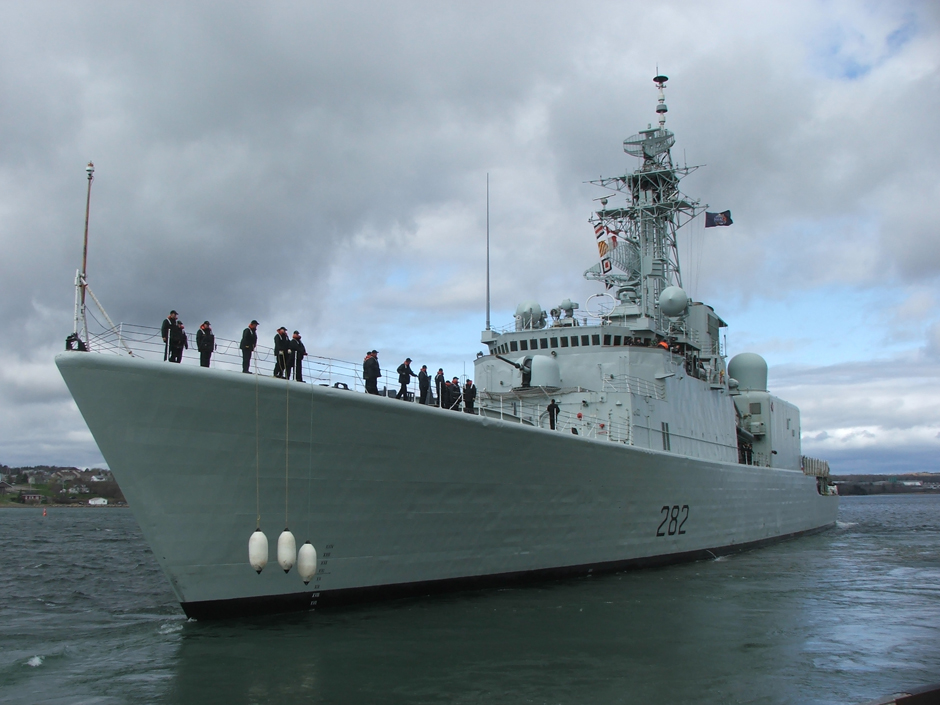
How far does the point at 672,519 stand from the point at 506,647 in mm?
8494

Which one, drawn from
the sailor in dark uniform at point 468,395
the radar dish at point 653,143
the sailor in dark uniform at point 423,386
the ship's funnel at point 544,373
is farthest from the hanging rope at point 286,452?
the radar dish at point 653,143

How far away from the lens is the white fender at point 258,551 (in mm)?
8289

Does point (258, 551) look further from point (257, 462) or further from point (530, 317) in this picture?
point (530, 317)

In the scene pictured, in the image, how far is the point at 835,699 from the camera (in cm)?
660

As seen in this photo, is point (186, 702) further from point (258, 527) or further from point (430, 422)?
point (430, 422)

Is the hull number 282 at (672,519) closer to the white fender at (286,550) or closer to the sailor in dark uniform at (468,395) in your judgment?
the sailor in dark uniform at (468,395)

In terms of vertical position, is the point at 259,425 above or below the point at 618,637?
above

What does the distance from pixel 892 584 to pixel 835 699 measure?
8.73m

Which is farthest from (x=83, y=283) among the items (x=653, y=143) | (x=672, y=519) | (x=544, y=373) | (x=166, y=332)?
(x=653, y=143)

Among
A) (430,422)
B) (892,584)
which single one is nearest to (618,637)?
(430,422)

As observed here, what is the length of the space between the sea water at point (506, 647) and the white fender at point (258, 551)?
28.3 inches

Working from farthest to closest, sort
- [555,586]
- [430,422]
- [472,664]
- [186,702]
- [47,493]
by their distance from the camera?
[47,493], [555,586], [430,422], [472,664], [186,702]

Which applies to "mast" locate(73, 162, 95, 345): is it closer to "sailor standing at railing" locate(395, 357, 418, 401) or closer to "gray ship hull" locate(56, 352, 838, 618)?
"gray ship hull" locate(56, 352, 838, 618)

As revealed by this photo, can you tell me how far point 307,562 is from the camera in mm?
8656
